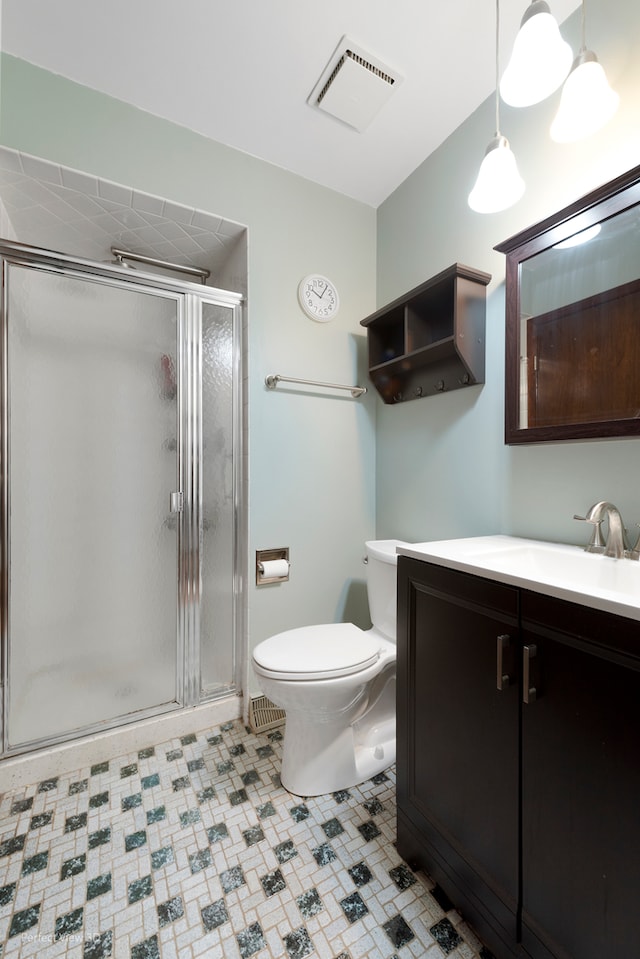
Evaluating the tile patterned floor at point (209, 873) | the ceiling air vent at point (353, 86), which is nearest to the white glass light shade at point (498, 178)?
the ceiling air vent at point (353, 86)

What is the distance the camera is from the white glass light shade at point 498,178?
3.51 ft

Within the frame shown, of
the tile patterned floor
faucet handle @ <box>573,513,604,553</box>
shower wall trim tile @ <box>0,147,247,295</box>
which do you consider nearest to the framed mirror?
faucet handle @ <box>573,513,604,553</box>

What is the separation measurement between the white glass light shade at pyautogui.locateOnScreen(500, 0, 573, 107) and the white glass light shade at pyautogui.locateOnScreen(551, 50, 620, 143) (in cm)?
3

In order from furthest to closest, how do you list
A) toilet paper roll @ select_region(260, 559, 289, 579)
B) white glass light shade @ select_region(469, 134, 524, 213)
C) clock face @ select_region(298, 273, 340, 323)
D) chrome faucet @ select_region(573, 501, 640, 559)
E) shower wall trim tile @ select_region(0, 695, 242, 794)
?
clock face @ select_region(298, 273, 340, 323)
toilet paper roll @ select_region(260, 559, 289, 579)
shower wall trim tile @ select_region(0, 695, 242, 794)
white glass light shade @ select_region(469, 134, 524, 213)
chrome faucet @ select_region(573, 501, 640, 559)

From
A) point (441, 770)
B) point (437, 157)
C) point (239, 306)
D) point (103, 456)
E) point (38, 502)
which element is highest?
point (437, 157)

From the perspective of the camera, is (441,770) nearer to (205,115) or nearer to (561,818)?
(561,818)

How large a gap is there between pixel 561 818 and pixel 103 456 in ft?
5.53

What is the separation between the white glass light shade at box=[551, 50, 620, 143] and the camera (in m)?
0.89

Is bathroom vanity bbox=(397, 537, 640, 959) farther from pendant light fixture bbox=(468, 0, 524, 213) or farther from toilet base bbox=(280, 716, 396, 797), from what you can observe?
pendant light fixture bbox=(468, 0, 524, 213)

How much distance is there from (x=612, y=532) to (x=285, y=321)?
4.86 ft

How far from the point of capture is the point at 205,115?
1.51 metres

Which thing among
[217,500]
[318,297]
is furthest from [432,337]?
[217,500]

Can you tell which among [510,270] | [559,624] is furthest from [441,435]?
[559,624]

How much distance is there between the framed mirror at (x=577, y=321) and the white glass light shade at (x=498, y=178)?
0.40 feet
